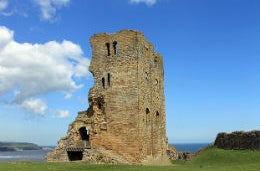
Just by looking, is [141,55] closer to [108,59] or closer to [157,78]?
[108,59]

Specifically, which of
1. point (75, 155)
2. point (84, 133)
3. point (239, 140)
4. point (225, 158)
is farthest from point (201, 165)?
point (84, 133)

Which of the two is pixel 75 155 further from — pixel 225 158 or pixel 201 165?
pixel 225 158

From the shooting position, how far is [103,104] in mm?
33125

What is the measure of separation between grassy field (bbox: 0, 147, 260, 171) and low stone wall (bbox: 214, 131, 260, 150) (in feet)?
2.80

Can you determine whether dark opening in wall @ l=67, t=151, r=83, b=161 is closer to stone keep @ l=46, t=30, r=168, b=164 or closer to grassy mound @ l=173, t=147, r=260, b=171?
stone keep @ l=46, t=30, r=168, b=164

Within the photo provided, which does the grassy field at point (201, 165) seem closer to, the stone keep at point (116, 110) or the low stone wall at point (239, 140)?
the low stone wall at point (239, 140)

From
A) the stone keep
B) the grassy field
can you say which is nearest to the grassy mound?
the grassy field

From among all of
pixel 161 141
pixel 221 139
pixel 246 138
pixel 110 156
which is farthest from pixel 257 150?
pixel 110 156

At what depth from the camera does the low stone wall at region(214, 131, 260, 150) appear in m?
33.3

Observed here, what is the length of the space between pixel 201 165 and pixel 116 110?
27.8 ft

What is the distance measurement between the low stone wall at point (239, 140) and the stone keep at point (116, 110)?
6.63m

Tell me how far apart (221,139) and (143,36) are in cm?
1186

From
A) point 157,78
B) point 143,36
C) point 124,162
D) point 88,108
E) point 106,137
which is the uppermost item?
point 143,36

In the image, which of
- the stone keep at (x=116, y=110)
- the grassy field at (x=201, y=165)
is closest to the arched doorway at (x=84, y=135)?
the stone keep at (x=116, y=110)
